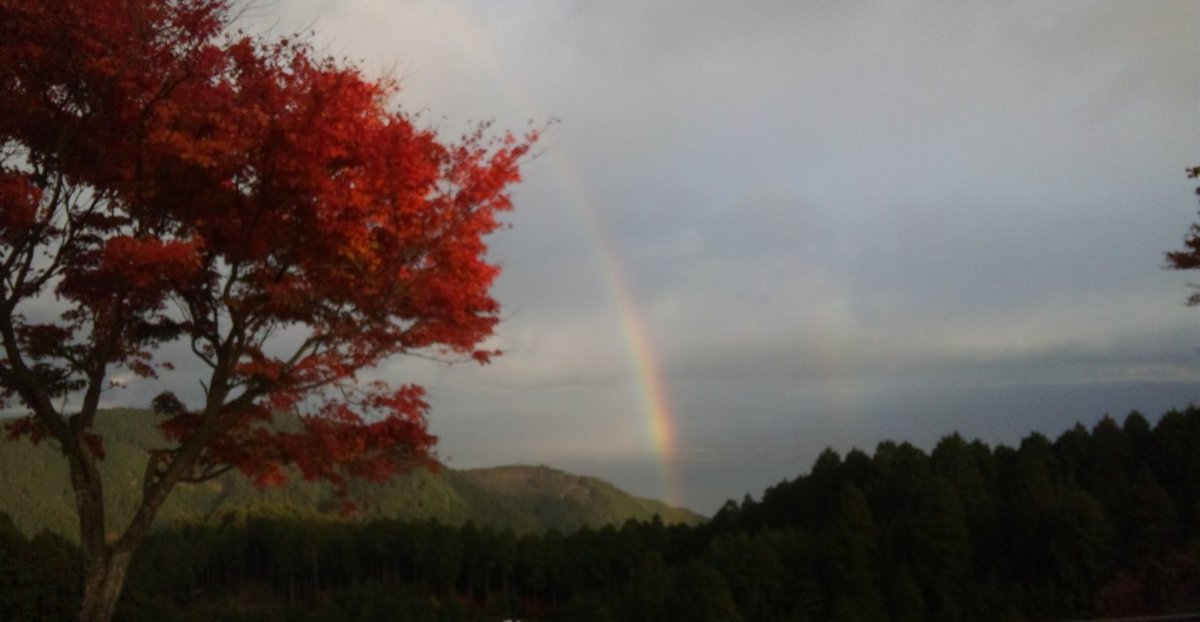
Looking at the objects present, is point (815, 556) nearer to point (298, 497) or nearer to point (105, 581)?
point (105, 581)

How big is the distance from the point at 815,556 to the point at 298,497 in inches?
3912

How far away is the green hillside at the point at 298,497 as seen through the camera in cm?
9258

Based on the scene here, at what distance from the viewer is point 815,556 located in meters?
46.9

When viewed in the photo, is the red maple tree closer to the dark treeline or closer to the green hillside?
the dark treeline

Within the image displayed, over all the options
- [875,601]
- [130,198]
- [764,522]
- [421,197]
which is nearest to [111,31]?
[130,198]

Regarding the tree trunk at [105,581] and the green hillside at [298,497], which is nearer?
the tree trunk at [105,581]

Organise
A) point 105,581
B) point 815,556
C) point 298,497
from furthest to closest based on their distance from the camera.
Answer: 1. point 298,497
2. point 815,556
3. point 105,581

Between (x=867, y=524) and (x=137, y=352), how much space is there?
139 ft

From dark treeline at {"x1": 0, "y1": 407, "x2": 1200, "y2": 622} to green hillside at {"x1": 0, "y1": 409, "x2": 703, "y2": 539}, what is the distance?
18.0 feet

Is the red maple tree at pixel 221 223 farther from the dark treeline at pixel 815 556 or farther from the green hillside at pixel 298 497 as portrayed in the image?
the green hillside at pixel 298 497

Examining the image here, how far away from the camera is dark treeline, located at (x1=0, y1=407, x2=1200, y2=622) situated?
115 ft

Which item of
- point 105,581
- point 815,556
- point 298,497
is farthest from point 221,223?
point 298,497

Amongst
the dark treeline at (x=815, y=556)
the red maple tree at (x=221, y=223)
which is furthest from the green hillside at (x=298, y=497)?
the red maple tree at (x=221, y=223)

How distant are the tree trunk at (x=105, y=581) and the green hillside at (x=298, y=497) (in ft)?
194
